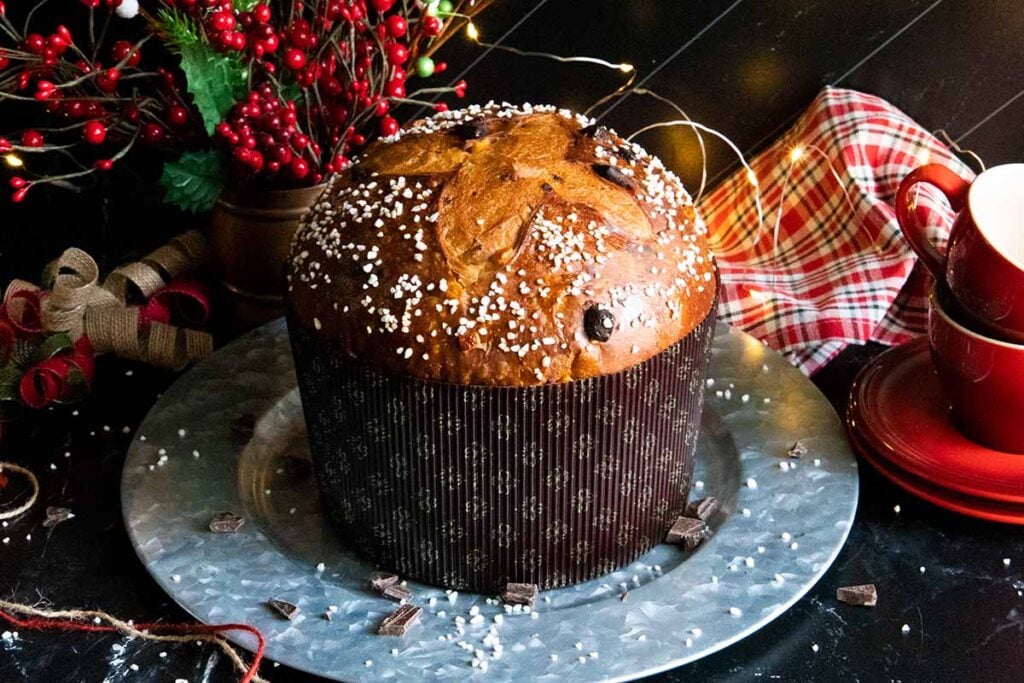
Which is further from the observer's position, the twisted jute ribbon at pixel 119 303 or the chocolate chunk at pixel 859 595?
the twisted jute ribbon at pixel 119 303

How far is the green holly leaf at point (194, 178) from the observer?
1.63 m

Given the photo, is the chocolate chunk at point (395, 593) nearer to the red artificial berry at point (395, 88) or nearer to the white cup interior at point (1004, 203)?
the red artificial berry at point (395, 88)

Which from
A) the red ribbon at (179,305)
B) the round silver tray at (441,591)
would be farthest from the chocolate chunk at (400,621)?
the red ribbon at (179,305)

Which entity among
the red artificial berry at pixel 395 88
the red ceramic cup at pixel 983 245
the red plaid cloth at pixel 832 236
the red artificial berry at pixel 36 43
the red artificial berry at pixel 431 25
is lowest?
the red plaid cloth at pixel 832 236

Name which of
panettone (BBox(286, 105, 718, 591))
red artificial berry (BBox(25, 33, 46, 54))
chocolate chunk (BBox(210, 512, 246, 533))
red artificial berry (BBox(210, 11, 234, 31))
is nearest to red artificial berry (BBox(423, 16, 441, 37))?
panettone (BBox(286, 105, 718, 591))

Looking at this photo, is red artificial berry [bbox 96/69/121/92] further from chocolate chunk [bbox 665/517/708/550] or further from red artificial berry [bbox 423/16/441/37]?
chocolate chunk [bbox 665/517/708/550]

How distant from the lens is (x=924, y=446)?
150 cm

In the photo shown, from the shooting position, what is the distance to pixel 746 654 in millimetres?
1277

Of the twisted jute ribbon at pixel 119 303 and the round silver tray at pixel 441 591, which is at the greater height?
the twisted jute ribbon at pixel 119 303

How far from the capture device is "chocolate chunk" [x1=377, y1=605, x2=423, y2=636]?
4.17 feet

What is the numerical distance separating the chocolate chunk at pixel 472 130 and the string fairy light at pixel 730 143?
0.59 m

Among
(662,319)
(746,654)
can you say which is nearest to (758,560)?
(746,654)

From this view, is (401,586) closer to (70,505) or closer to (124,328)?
(70,505)

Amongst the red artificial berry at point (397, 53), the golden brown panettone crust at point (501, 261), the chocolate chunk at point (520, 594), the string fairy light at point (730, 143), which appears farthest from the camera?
the string fairy light at point (730, 143)
